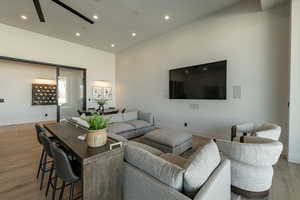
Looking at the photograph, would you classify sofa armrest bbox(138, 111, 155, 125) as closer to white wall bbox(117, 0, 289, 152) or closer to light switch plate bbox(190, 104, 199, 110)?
white wall bbox(117, 0, 289, 152)

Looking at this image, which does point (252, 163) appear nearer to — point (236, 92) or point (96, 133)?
point (96, 133)

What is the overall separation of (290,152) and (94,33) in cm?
653

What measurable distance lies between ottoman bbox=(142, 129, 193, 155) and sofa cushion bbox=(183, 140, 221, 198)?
1.52 m

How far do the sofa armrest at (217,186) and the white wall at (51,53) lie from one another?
650 centimetres

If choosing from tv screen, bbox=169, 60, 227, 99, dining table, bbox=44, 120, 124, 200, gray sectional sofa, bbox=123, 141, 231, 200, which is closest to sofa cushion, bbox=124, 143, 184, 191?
gray sectional sofa, bbox=123, 141, 231, 200

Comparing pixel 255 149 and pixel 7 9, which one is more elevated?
pixel 7 9

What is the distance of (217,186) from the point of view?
1179mm

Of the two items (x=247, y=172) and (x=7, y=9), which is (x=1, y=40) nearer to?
(x=7, y=9)

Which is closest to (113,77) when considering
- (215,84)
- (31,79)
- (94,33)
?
(94,33)

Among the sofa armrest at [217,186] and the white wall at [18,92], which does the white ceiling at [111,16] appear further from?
the sofa armrest at [217,186]

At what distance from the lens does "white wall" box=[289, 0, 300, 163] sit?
8.50 ft

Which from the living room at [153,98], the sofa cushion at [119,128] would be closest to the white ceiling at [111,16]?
the living room at [153,98]

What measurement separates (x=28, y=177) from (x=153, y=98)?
13.9 feet

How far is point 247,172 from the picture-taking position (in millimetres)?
1746
